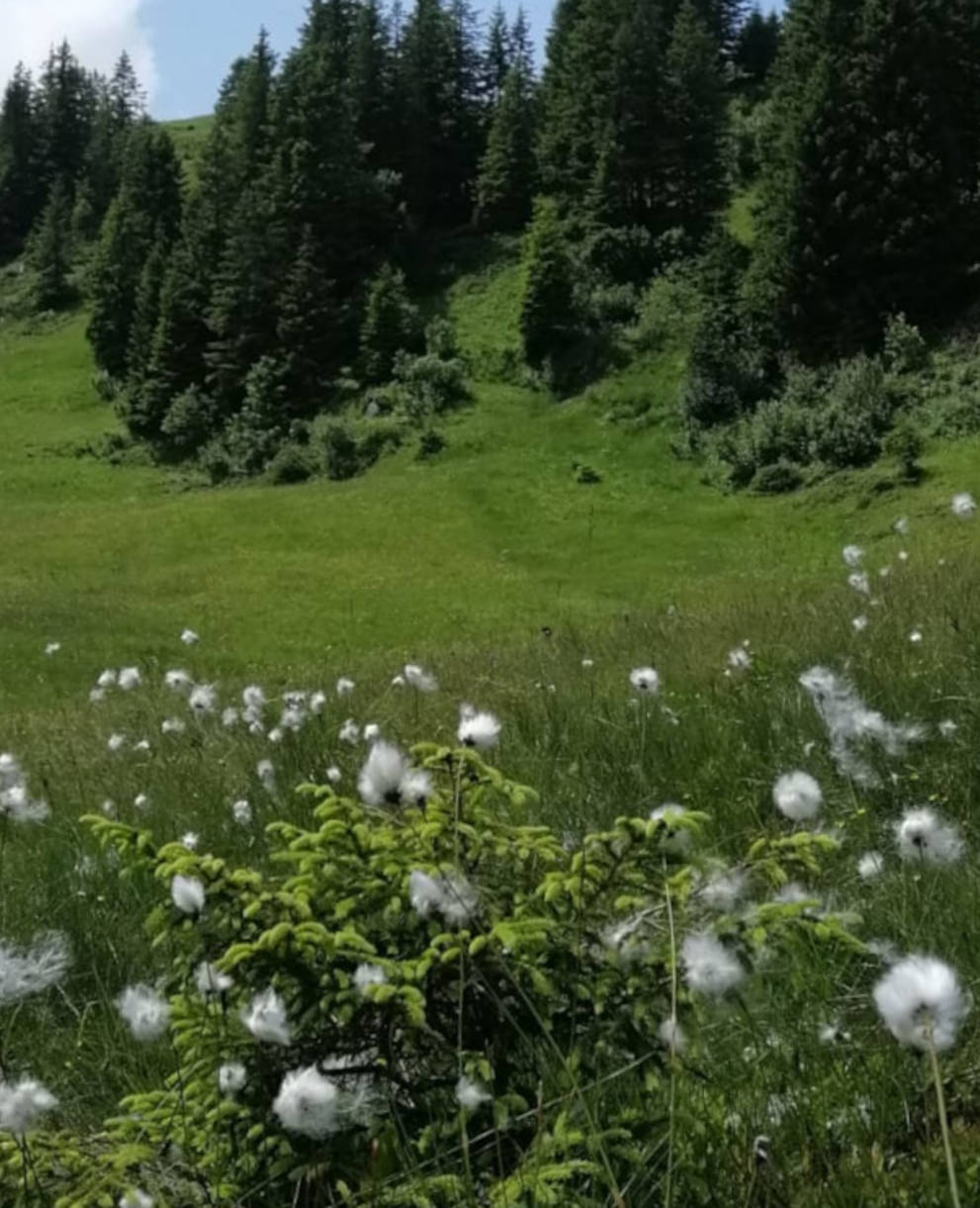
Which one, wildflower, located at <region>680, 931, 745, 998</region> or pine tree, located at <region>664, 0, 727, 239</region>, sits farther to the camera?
pine tree, located at <region>664, 0, 727, 239</region>

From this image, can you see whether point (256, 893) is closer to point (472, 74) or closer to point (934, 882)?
point (934, 882)

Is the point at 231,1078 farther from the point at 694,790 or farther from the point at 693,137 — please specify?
the point at 693,137

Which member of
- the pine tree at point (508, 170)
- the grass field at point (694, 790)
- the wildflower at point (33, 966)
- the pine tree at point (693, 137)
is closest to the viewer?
the grass field at point (694, 790)

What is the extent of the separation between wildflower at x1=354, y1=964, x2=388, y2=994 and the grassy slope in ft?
57.0

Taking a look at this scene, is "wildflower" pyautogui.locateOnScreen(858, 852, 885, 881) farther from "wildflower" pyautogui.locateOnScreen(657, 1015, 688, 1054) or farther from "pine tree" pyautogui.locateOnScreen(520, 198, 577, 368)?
"pine tree" pyautogui.locateOnScreen(520, 198, 577, 368)

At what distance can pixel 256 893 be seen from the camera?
2.11 meters

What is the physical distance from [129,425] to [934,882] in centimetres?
5704

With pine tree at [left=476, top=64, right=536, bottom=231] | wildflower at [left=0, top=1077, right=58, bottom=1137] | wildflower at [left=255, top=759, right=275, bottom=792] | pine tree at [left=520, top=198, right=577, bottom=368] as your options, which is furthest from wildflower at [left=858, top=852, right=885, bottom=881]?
pine tree at [left=476, top=64, right=536, bottom=231]

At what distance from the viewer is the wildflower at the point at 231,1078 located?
1957 mm

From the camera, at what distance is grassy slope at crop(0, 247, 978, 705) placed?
1032 inches

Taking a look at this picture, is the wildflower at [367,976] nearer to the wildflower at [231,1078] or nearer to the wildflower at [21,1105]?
the wildflower at [231,1078]

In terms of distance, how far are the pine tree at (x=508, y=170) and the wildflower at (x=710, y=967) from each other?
66.3 meters

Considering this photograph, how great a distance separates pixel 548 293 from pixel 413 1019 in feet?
158

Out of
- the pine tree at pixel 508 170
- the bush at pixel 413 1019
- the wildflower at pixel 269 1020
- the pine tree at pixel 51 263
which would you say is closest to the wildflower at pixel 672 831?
the bush at pixel 413 1019
